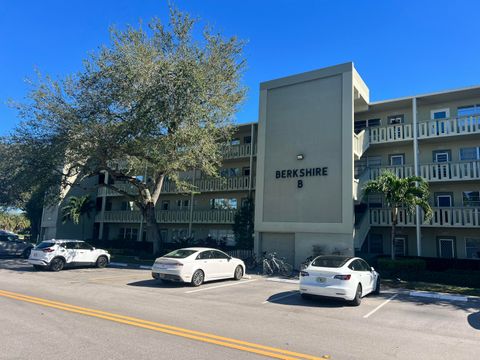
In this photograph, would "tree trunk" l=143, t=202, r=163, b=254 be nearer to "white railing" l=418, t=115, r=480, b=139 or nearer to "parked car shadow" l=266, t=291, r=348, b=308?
"parked car shadow" l=266, t=291, r=348, b=308

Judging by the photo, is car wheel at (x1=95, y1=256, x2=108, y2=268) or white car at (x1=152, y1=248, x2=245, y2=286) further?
car wheel at (x1=95, y1=256, x2=108, y2=268)

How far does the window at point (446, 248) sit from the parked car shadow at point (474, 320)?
12.3 metres

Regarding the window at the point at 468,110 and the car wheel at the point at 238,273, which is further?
the window at the point at 468,110

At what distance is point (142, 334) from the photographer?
7059mm

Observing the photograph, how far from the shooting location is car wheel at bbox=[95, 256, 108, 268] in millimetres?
20422

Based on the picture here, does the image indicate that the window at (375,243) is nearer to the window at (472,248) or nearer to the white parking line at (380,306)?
the window at (472,248)

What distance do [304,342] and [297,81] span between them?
1804cm

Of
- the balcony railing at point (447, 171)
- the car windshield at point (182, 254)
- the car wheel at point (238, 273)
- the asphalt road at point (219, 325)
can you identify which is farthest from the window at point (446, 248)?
the car windshield at point (182, 254)

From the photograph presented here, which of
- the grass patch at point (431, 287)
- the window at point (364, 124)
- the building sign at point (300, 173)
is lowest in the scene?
the grass patch at point (431, 287)

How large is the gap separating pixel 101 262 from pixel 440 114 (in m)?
21.6

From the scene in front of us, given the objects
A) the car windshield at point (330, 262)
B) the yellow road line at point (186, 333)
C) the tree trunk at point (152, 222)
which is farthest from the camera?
the tree trunk at point (152, 222)

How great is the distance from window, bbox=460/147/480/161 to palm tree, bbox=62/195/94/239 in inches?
1206

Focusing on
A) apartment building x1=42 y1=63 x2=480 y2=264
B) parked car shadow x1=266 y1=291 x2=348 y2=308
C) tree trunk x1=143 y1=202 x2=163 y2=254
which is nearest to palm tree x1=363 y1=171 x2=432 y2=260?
apartment building x1=42 y1=63 x2=480 y2=264

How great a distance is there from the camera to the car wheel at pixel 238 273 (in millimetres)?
16031
